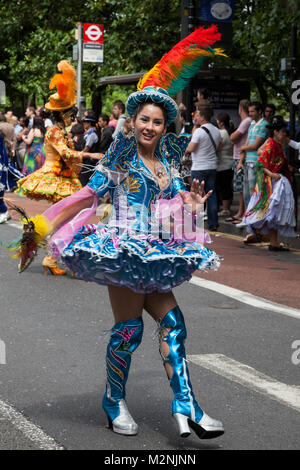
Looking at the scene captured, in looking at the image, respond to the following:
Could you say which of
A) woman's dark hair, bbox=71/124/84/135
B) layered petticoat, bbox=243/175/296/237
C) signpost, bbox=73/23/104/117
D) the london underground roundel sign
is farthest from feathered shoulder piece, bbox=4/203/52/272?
the london underground roundel sign

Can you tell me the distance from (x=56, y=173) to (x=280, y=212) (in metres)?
3.62

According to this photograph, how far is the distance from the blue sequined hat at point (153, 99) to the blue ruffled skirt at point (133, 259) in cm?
69

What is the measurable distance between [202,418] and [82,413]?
0.89 m

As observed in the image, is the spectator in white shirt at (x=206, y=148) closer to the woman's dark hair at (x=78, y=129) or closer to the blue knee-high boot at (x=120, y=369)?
the woman's dark hair at (x=78, y=129)

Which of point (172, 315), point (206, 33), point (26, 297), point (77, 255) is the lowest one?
point (26, 297)

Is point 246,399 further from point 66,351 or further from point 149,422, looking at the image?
point 66,351

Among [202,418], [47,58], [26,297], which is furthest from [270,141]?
[47,58]

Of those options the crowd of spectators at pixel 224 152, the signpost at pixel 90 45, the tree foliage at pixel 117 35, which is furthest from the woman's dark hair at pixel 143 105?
the signpost at pixel 90 45

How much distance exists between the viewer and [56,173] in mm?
9453

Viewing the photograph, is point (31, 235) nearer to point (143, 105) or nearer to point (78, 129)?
point (143, 105)

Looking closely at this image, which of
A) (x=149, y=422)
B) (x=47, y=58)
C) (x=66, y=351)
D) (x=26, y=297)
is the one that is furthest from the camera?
(x=47, y=58)

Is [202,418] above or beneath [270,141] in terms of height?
beneath

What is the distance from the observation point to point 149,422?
4.63m
